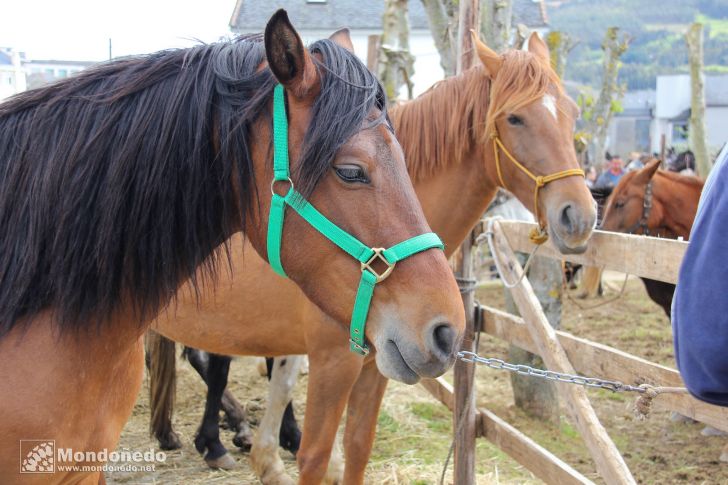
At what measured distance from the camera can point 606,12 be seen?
114m

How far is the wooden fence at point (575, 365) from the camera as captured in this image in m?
2.56

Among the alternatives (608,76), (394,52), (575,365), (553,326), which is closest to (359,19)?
(608,76)

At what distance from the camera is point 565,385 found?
9.88 ft

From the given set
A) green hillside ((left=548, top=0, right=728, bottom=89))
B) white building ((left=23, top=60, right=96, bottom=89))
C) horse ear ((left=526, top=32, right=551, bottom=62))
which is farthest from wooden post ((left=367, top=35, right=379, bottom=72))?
green hillside ((left=548, top=0, right=728, bottom=89))

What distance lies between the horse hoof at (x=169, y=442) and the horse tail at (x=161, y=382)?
0.09ft

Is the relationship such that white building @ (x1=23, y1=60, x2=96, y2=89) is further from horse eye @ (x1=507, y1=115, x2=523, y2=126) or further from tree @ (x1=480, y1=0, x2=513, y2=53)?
tree @ (x1=480, y1=0, x2=513, y2=53)

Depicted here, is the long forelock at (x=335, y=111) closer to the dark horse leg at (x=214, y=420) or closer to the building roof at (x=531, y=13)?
the dark horse leg at (x=214, y=420)

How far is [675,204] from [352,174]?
16.9 feet

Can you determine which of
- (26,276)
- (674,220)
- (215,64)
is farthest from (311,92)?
(674,220)

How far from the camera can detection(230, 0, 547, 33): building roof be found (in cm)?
2658

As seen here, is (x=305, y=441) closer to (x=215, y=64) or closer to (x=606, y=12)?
(x=215, y=64)

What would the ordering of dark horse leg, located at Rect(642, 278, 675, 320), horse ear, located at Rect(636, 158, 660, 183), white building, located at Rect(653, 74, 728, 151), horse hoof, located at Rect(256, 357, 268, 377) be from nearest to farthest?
dark horse leg, located at Rect(642, 278, 675, 320)
horse ear, located at Rect(636, 158, 660, 183)
horse hoof, located at Rect(256, 357, 268, 377)
white building, located at Rect(653, 74, 728, 151)

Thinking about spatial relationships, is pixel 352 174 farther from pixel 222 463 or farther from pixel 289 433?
pixel 289 433

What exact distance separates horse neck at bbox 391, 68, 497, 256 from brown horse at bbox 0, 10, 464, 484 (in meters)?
1.52
